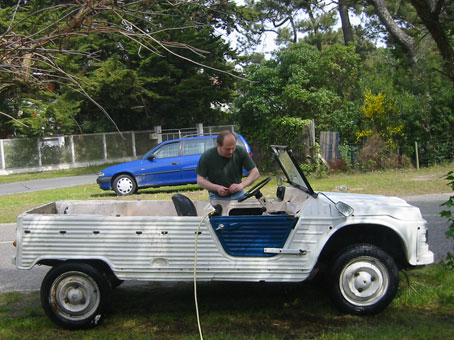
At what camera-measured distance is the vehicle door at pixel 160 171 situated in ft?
50.6

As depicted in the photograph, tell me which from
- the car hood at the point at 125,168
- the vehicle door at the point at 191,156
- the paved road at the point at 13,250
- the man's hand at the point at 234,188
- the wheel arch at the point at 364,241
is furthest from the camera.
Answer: the car hood at the point at 125,168

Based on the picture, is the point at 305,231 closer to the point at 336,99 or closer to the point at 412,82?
the point at 336,99

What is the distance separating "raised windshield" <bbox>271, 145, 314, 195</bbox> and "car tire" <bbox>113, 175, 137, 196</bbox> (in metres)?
10.2

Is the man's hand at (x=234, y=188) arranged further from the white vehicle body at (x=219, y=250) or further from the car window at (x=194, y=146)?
the car window at (x=194, y=146)

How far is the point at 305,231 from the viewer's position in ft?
15.1

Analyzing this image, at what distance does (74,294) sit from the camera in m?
4.66

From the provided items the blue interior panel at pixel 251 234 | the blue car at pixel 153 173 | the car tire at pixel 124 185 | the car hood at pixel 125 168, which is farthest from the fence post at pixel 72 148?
the blue interior panel at pixel 251 234

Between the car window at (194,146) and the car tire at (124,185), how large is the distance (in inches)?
74.6

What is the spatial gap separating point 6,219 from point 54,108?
17411 millimetres

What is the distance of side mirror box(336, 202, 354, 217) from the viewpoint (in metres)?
4.60

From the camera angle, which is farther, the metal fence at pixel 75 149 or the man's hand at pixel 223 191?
the metal fence at pixel 75 149

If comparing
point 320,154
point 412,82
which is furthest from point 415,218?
point 412,82

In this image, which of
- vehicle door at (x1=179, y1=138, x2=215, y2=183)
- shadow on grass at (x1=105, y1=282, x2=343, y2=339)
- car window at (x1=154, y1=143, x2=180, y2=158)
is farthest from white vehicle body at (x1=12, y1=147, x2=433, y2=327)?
car window at (x1=154, y1=143, x2=180, y2=158)

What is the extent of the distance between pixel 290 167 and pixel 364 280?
1.59m
